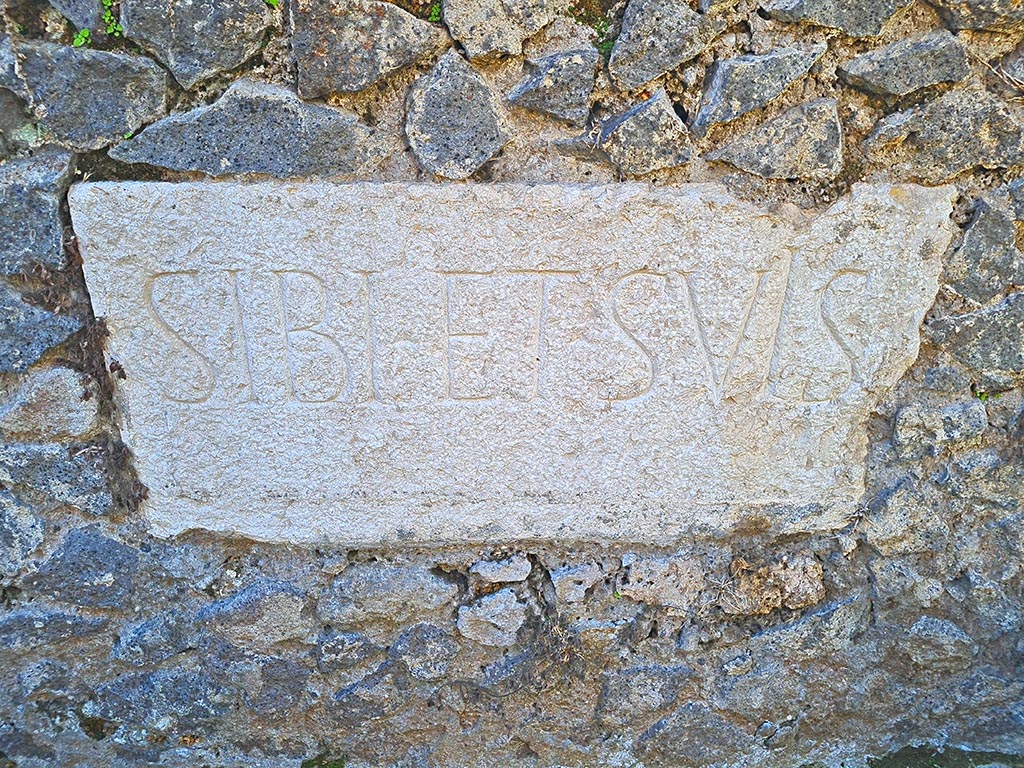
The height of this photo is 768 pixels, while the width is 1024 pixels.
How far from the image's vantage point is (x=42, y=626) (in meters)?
1.68

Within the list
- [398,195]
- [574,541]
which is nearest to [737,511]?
[574,541]

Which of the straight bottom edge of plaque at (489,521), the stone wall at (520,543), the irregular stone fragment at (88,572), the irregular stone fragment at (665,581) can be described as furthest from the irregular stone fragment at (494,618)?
the irregular stone fragment at (88,572)

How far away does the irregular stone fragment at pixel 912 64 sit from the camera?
4.60ft

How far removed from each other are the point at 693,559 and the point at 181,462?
3.86 feet

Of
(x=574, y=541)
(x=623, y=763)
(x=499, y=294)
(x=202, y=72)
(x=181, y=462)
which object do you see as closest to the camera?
(x=202, y=72)

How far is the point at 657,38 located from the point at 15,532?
169cm

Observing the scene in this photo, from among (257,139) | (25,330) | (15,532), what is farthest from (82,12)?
(15,532)

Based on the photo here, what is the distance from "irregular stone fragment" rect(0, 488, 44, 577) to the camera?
5.28 ft

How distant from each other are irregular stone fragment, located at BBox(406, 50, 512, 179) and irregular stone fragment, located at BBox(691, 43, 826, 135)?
40cm

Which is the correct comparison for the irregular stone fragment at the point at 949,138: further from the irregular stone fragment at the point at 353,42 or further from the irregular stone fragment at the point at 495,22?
the irregular stone fragment at the point at 353,42

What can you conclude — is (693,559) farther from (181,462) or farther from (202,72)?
(202,72)

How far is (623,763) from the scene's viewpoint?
1856 millimetres

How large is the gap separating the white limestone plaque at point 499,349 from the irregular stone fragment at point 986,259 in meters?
0.06

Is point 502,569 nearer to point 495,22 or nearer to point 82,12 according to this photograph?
point 495,22
